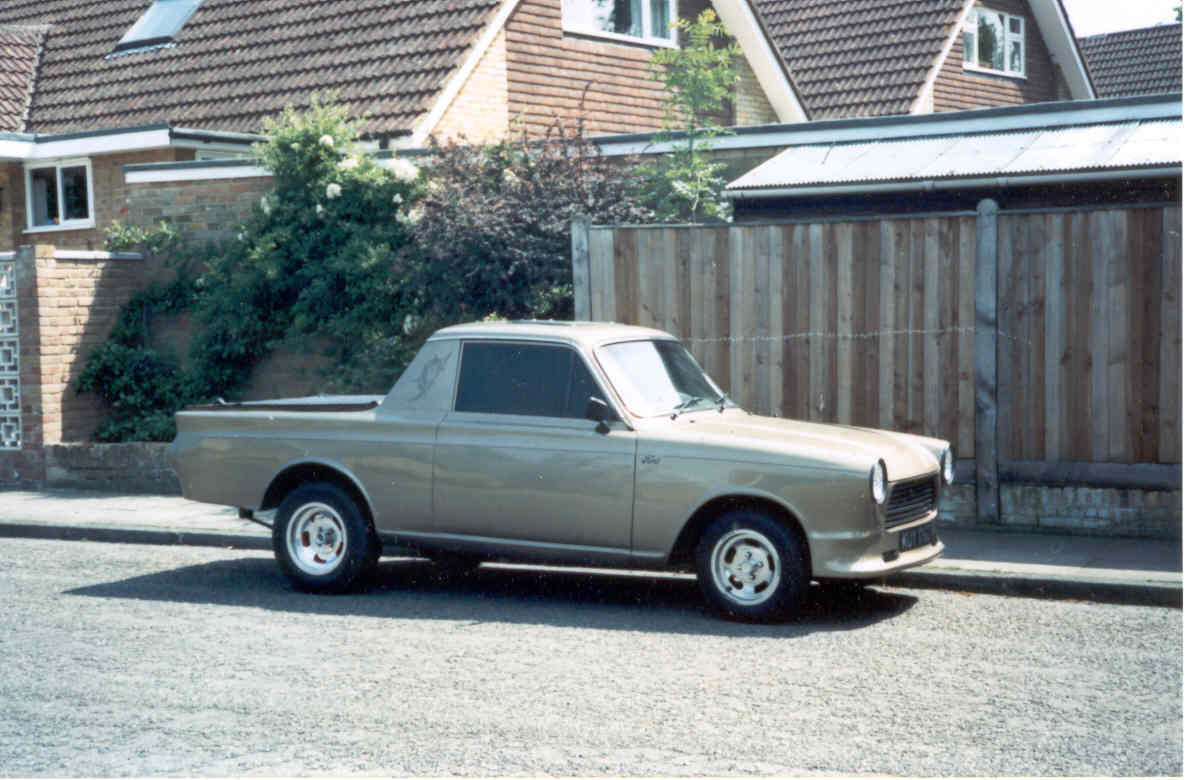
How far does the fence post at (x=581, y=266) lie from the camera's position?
11.8 metres

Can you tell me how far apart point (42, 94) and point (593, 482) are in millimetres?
16354

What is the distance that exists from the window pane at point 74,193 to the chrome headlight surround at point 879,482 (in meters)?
14.7

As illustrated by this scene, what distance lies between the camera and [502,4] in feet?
62.5

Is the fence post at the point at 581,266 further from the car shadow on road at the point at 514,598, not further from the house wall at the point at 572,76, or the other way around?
the house wall at the point at 572,76

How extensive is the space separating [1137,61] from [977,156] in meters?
23.4

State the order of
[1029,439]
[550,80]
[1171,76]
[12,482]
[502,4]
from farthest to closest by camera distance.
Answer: [1171,76] → [550,80] → [502,4] → [12,482] → [1029,439]

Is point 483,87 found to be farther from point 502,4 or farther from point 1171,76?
point 1171,76

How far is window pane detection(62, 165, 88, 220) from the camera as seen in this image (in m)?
19.7

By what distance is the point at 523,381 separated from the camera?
28.6ft

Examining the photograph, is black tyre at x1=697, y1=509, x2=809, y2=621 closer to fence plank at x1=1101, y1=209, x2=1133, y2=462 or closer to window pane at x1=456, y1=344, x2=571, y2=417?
window pane at x1=456, y1=344, x2=571, y2=417

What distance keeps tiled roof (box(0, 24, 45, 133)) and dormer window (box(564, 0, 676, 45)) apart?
809cm

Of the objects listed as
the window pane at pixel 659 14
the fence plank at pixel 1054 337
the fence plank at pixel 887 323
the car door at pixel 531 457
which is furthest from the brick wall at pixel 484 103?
the car door at pixel 531 457

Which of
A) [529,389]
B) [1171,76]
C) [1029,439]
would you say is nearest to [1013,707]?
[529,389]

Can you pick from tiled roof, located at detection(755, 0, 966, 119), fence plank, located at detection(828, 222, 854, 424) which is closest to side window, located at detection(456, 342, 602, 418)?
fence plank, located at detection(828, 222, 854, 424)
